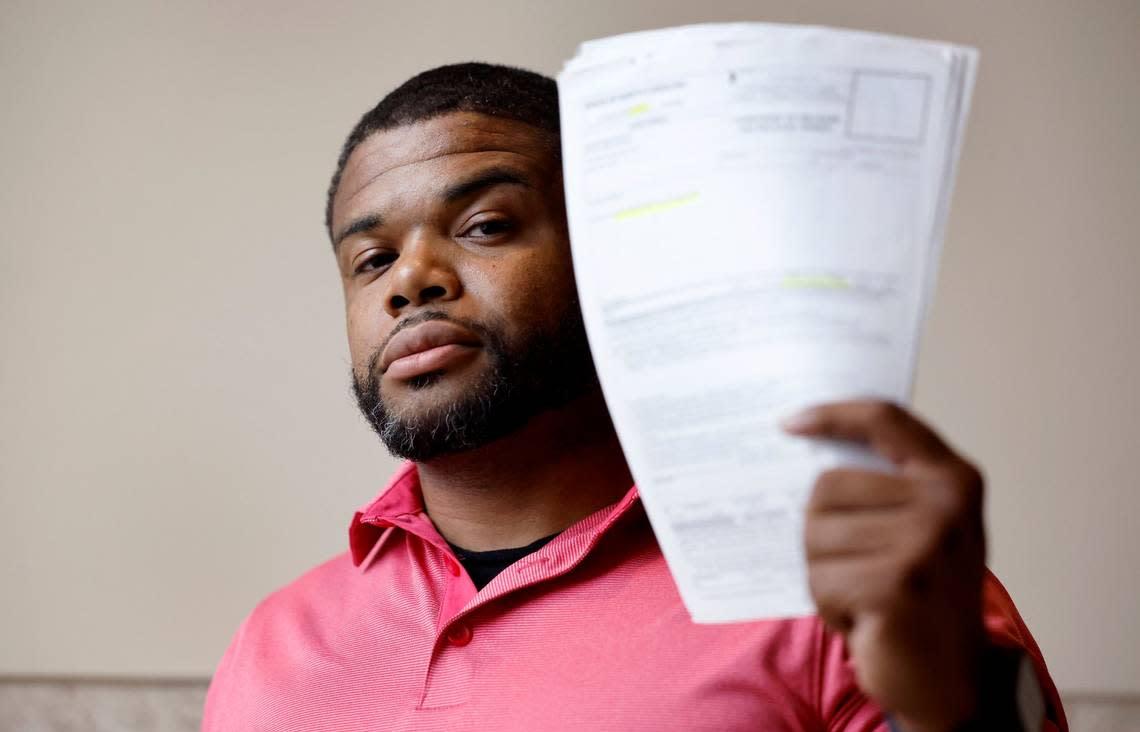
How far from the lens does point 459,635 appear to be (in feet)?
2.98

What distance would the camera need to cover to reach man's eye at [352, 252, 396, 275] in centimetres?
102

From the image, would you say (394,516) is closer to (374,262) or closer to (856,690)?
(374,262)

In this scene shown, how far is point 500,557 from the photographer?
1.00 metres

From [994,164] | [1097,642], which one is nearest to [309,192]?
[994,164]

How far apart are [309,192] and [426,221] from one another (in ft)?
2.30

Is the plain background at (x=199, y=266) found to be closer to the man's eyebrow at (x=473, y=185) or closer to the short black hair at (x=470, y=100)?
the short black hair at (x=470, y=100)

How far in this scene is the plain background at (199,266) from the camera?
5.12 feet

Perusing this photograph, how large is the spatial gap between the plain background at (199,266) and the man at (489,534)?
46cm

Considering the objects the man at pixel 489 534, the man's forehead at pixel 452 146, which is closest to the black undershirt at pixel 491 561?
the man at pixel 489 534

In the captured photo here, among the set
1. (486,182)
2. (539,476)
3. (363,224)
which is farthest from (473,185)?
(539,476)

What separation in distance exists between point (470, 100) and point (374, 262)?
0.19m

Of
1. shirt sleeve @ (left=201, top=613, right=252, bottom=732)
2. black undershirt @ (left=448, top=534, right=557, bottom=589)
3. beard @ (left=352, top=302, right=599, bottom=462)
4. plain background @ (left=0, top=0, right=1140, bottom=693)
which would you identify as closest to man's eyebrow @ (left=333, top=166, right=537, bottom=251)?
beard @ (left=352, top=302, right=599, bottom=462)

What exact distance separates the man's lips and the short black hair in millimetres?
240

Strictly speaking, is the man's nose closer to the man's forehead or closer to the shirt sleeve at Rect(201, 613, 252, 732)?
the man's forehead
